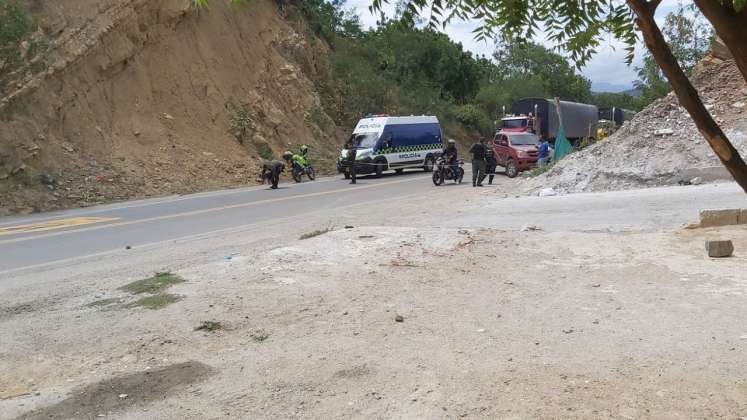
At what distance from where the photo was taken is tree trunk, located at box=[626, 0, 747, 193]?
2.89 meters

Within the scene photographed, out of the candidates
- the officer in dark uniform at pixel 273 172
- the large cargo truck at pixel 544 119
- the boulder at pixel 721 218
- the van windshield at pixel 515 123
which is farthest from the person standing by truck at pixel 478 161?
the van windshield at pixel 515 123

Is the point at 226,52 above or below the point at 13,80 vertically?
above

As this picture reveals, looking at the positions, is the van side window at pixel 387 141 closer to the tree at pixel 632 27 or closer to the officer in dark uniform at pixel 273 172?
the officer in dark uniform at pixel 273 172

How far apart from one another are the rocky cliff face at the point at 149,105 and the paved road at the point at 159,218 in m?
3.02

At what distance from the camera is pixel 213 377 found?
516 cm

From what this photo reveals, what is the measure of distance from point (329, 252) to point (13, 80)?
18.3 m

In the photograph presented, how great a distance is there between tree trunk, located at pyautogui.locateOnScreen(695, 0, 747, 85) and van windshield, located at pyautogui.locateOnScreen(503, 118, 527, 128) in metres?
30.7

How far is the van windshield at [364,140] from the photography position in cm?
2816

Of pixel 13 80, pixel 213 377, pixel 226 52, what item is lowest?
pixel 213 377

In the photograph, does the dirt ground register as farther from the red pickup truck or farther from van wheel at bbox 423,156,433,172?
van wheel at bbox 423,156,433,172

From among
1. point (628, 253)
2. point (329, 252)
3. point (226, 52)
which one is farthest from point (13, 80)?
point (628, 253)

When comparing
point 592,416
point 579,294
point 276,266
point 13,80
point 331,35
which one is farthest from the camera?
point 331,35

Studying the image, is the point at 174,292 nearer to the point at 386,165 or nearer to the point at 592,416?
the point at 592,416

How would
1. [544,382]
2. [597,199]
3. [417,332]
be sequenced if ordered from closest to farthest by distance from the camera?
1. [544,382]
2. [417,332]
3. [597,199]
